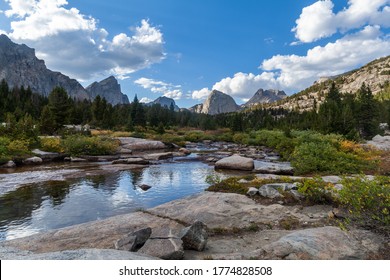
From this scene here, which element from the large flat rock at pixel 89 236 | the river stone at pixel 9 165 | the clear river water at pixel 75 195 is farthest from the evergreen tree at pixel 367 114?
the river stone at pixel 9 165

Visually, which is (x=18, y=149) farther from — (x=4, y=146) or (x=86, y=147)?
(x=86, y=147)

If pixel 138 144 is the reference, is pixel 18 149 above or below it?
above

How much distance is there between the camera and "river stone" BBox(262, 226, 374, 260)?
5.68 m

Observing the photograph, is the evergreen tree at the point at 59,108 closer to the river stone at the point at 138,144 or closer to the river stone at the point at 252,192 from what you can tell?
the river stone at the point at 138,144

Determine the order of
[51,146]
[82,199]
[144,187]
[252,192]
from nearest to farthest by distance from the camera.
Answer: [252,192] → [82,199] → [144,187] → [51,146]

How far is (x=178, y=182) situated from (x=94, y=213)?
24.3 feet

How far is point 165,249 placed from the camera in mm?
5906

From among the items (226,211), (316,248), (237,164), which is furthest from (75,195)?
(237,164)

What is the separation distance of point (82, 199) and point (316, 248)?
1119cm

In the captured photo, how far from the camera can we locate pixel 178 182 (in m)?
18.1

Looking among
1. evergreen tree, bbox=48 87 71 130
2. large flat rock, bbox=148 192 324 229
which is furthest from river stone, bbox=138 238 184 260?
evergreen tree, bbox=48 87 71 130

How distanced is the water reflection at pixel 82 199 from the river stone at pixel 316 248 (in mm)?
7495

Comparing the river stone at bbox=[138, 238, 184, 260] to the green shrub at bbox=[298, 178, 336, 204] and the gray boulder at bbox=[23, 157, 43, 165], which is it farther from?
the gray boulder at bbox=[23, 157, 43, 165]
